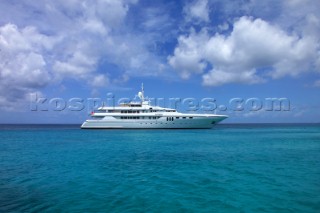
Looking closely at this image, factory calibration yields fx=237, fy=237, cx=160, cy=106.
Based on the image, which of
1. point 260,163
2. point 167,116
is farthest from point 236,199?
point 167,116

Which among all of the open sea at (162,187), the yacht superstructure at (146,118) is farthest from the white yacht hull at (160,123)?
the open sea at (162,187)

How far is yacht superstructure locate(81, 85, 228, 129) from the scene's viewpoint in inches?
2068

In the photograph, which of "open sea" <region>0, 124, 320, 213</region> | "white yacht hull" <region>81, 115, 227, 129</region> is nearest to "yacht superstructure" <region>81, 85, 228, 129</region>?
"white yacht hull" <region>81, 115, 227, 129</region>

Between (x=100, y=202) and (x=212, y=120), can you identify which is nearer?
(x=100, y=202)

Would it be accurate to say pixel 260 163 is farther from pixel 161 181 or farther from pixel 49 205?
pixel 49 205

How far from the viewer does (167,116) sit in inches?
2062

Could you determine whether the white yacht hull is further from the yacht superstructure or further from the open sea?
the open sea

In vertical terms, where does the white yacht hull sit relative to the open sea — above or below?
above

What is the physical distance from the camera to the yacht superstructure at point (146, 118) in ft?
172

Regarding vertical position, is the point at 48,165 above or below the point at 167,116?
below

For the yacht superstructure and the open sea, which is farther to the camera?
the yacht superstructure

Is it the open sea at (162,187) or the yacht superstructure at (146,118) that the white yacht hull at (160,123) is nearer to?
the yacht superstructure at (146,118)

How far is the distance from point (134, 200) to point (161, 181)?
2.57 meters

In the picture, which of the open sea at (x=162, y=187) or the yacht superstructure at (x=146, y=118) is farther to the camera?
the yacht superstructure at (x=146, y=118)
